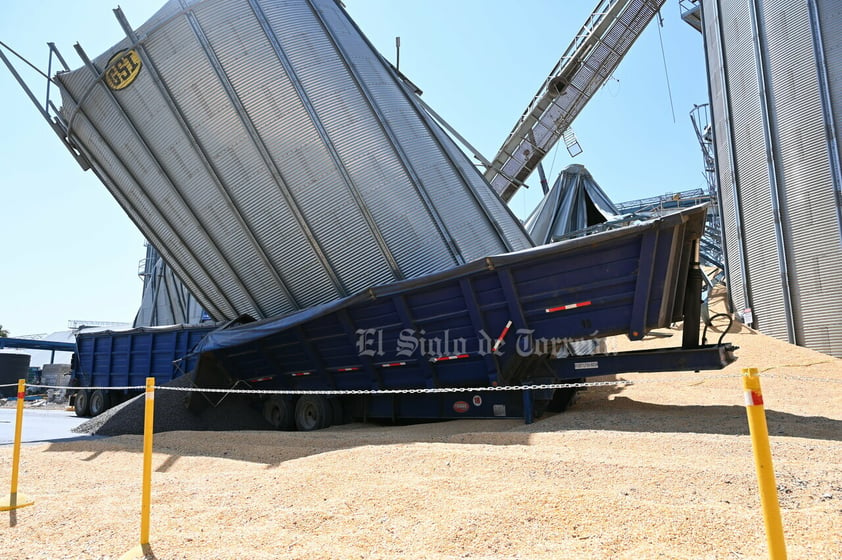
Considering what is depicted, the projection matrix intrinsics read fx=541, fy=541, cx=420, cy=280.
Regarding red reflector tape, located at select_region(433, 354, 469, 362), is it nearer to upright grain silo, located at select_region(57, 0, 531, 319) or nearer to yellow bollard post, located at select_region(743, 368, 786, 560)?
upright grain silo, located at select_region(57, 0, 531, 319)

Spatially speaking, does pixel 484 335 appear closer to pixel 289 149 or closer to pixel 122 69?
pixel 289 149

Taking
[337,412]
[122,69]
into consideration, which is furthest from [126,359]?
[337,412]

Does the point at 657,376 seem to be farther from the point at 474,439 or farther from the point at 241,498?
the point at 241,498

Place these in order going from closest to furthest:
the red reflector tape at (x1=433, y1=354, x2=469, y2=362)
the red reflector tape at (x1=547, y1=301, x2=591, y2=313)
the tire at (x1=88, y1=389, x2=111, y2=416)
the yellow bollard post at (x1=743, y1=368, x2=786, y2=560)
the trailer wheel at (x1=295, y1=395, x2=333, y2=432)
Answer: the yellow bollard post at (x1=743, y1=368, x2=786, y2=560), the red reflector tape at (x1=547, y1=301, x2=591, y2=313), the red reflector tape at (x1=433, y1=354, x2=469, y2=362), the trailer wheel at (x1=295, y1=395, x2=333, y2=432), the tire at (x1=88, y1=389, x2=111, y2=416)

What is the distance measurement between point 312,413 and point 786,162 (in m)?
15.8

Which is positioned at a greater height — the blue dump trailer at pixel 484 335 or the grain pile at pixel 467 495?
the blue dump trailer at pixel 484 335

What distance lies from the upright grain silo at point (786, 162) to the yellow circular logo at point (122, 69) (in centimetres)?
1770

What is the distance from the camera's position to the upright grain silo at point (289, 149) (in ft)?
33.8

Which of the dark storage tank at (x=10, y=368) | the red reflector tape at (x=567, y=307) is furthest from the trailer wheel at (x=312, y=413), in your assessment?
the dark storage tank at (x=10, y=368)

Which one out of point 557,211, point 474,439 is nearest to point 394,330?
point 474,439

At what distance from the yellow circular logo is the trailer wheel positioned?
24.5ft

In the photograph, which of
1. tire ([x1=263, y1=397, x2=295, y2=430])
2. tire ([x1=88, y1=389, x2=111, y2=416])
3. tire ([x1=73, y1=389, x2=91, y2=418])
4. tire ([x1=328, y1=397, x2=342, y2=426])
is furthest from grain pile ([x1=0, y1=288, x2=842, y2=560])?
tire ([x1=73, y1=389, x2=91, y2=418])

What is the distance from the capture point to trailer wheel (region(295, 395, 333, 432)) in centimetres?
1008

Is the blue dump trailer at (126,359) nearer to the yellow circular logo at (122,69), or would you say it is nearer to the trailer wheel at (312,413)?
the trailer wheel at (312,413)
